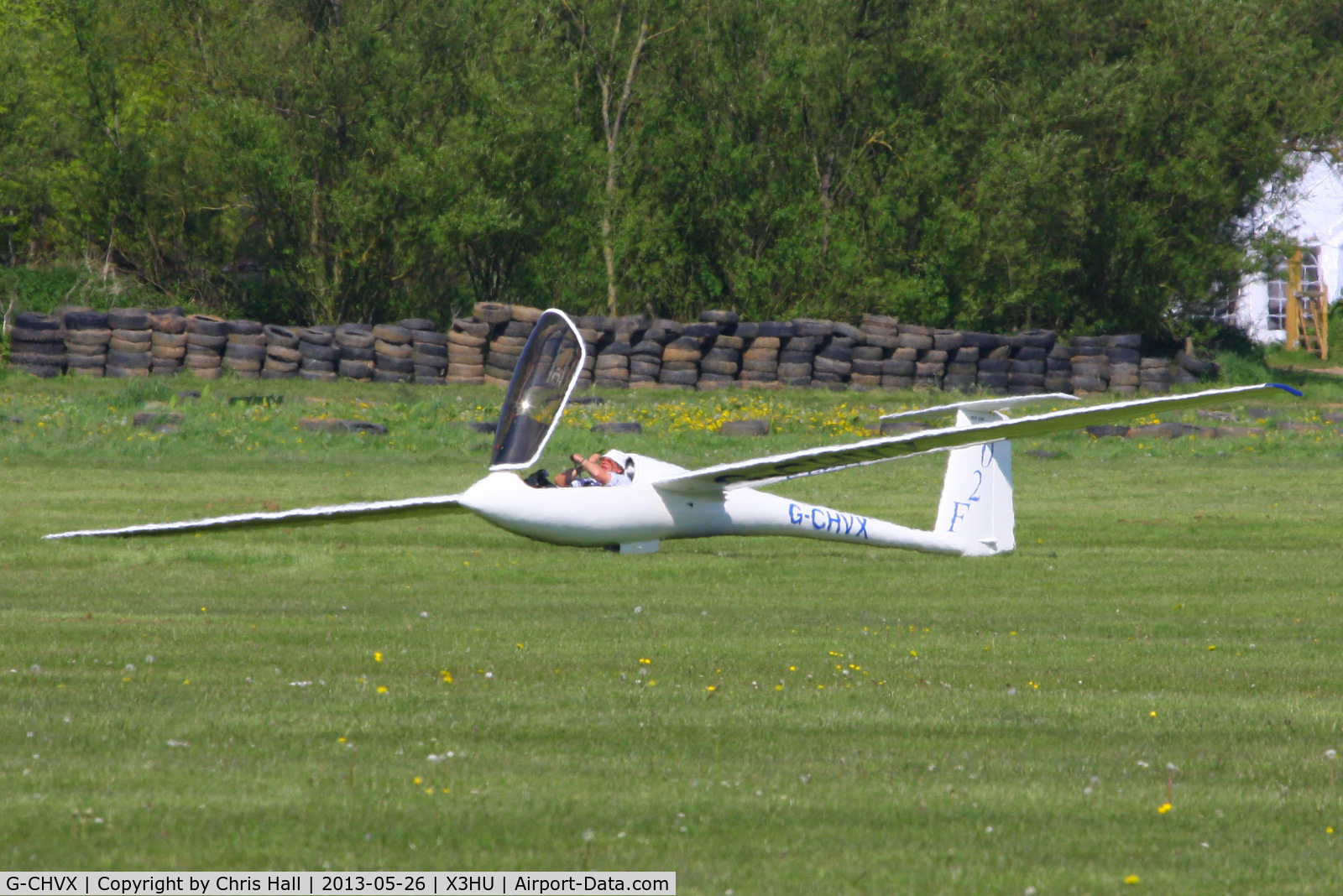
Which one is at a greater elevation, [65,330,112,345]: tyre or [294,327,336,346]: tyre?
[294,327,336,346]: tyre

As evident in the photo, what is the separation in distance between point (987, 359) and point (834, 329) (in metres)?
3.83

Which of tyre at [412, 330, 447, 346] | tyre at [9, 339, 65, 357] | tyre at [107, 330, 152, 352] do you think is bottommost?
tyre at [9, 339, 65, 357]

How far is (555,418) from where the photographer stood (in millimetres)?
14219

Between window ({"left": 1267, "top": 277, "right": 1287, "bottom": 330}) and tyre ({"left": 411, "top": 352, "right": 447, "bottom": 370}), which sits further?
window ({"left": 1267, "top": 277, "right": 1287, "bottom": 330})

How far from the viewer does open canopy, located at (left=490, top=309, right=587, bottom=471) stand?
46.1 ft

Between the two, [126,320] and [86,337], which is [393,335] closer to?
[126,320]

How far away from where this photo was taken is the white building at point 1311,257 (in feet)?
157

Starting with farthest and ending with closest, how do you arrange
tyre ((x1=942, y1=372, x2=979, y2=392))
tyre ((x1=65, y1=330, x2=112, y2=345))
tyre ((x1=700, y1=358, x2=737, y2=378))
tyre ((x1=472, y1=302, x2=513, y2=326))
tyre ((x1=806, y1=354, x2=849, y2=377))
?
1. tyre ((x1=942, y1=372, x2=979, y2=392))
2. tyre ((x1=806, y1=354, x2=849, y2=377))
3. tyre ((x1=700, y1=358, x2=737, y2=378))
4. tyre ((x1=472, y1=302, x2=513, y2=326))
5. tyre ((x1=65, y1=330, x2=112, y2=345))

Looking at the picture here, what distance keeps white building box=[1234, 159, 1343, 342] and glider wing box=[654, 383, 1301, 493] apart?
3636cm

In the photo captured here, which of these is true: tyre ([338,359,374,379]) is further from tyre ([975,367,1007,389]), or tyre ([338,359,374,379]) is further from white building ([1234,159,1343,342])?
white building ([1234,159,1343,342])

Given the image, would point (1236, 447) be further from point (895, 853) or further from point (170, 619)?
point (895, 853)

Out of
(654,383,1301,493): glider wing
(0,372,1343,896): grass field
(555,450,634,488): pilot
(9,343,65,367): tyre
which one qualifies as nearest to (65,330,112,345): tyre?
(9,343,65,367): tyre

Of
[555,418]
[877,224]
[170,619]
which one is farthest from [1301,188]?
[170,619]

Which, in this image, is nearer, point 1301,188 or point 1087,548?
point 1087,548
